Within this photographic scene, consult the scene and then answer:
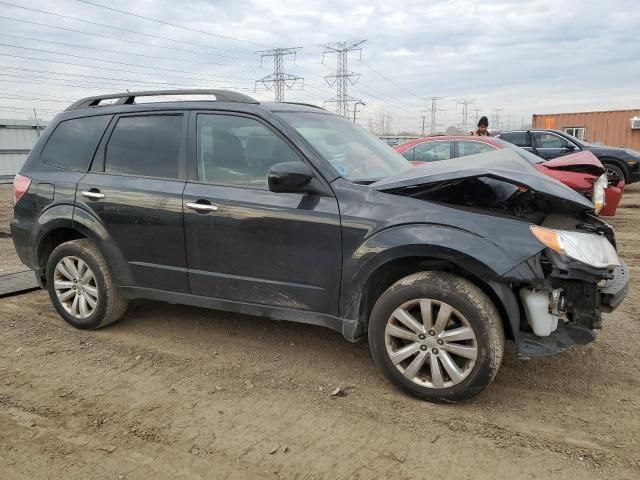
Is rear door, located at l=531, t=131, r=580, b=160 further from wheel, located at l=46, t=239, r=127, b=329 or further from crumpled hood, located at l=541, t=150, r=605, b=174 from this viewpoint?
wheel, located at l=46, t=239, r=127, b=329

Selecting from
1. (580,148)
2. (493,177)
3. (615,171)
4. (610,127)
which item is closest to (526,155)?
(493,177)

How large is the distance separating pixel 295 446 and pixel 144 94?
9.84ft

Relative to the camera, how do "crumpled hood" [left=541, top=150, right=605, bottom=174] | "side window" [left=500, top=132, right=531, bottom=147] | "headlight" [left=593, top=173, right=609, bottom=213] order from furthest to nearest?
1. "side window" [left=500, top=132, right=531, bottom=147]
2. "crumpled hood" [left=541, top=150, right=605, bottom=174]
3. "headlight" [left=593, top=173, right=609, bottom=213]

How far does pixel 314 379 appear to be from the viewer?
337cm

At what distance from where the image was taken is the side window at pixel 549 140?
40.1 ft

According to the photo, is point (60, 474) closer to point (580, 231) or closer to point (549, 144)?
point (580, 231)

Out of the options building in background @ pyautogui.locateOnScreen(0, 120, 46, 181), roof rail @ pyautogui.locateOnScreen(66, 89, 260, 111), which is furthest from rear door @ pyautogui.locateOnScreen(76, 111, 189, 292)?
building in background @ pyautogui.locateOnScreen(0, 120, 46, 181)

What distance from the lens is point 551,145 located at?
12.3 meters

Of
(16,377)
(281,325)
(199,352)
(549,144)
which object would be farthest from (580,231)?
(549,144)

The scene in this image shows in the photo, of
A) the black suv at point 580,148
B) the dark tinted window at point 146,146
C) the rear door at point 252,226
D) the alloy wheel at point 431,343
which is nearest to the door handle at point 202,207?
the rear door at point 252,226

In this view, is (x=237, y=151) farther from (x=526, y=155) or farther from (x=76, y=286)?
(x=526, y=155)

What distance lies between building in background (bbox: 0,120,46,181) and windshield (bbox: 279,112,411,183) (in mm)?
16169

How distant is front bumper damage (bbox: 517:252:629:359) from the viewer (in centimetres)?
274

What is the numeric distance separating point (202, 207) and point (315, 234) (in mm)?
872
